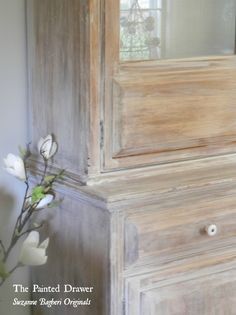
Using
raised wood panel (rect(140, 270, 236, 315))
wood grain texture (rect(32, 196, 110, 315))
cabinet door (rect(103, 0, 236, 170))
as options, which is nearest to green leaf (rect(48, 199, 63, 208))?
wood grain texture (rect(32, 196, 110, 315))

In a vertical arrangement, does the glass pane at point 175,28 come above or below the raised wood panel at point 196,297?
above

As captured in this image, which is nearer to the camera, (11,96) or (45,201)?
(45,201)

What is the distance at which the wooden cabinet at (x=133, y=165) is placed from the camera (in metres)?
1.31

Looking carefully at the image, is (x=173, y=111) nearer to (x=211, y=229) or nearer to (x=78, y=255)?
(x=211, y=229)

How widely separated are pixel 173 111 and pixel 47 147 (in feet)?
1.01

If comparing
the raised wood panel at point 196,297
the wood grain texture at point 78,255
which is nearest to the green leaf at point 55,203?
the wood grain texture at point 78,255

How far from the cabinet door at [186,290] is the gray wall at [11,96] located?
1.39 feet

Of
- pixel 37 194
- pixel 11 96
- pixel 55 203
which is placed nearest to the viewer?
pixel 37 194

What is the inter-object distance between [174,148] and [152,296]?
1.16 ft

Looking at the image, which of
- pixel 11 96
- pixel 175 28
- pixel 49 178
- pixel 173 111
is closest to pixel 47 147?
pixel 49 178

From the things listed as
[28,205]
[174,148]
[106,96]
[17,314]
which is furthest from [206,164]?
[17,314]

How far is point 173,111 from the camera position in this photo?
4.69 ft

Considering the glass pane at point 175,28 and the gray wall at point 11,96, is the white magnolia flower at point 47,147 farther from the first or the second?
the glass pane at point 175,28

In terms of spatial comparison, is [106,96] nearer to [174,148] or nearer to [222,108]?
[174,148]
